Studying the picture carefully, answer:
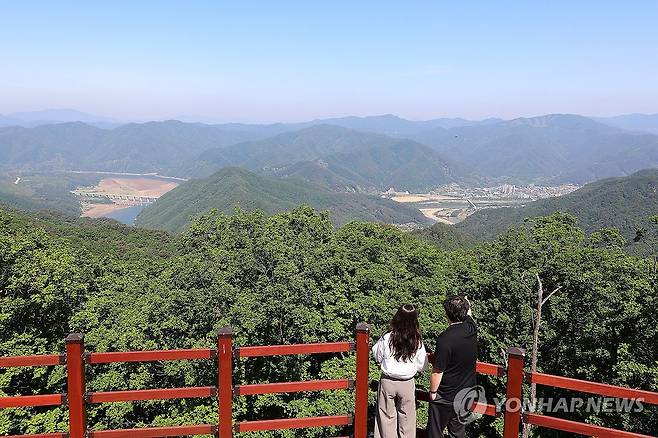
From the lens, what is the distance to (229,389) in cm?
469

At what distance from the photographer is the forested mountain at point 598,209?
124m

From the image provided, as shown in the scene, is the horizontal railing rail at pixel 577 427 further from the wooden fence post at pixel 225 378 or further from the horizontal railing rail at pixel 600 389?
the wooden fence post at pixel 225 378

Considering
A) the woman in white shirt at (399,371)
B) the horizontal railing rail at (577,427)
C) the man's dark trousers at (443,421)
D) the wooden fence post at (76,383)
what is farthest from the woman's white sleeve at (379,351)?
the wooden fence post at (76,383)

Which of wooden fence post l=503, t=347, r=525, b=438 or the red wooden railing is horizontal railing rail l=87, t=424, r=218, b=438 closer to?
the red wooden railing

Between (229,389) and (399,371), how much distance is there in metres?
1.79

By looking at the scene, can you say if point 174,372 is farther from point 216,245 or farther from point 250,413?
point 216,245

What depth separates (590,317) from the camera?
17531mm

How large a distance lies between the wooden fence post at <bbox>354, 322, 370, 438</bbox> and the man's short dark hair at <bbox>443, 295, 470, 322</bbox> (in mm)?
870

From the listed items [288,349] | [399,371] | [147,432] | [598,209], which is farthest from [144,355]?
[598,209]

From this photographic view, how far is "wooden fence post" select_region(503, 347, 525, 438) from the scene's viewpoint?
4.52 m

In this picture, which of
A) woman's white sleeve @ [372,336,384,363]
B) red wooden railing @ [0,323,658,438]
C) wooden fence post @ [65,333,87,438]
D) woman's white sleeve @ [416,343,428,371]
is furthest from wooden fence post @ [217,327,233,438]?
woman's white sleeve @ [416,343,428,371]

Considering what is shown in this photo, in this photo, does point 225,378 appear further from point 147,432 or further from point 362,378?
point 362,378

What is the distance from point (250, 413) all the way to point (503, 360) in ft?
32.5

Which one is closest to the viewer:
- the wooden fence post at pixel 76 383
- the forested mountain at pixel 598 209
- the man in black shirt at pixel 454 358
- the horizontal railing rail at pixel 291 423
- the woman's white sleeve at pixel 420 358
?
the wooden fence post at pixel 76 383
